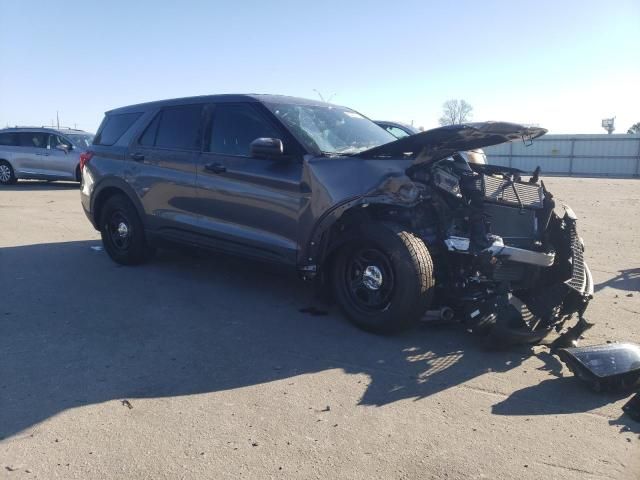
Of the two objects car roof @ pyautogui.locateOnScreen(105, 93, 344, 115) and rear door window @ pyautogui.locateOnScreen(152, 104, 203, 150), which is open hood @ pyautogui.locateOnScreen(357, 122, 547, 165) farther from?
rear door window @ pyautogui.locateOnScreen(152, 104, 203, 150)

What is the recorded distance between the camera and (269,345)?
4406 mm

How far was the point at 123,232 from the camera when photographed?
686 centimetres

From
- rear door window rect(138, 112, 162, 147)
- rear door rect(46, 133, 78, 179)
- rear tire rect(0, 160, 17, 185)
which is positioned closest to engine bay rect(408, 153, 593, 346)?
rear door window rect(138, 112, 162, 147)

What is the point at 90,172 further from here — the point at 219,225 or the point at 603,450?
the point at 603,450

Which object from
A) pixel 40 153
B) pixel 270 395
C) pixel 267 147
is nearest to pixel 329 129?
pixel 267 147

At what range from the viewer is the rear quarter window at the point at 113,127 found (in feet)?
22.4

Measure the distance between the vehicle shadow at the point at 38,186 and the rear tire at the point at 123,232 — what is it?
1117 cm

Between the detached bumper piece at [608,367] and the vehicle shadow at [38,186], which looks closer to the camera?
the detached bumper piece at [608,367]

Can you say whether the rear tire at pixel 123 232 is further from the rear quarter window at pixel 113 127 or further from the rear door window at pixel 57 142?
the rear door window at pixel 57 142

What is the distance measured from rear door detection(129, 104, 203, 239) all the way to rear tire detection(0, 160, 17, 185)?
532 inches

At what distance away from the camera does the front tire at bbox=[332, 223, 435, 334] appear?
426 centimetres

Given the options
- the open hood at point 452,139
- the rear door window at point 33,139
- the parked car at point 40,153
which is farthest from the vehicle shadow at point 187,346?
the rear door window at point 33,139

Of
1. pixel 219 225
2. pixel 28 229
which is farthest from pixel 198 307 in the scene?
pixel 28 229

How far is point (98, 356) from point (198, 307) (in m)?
1.30
